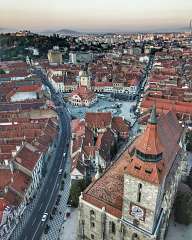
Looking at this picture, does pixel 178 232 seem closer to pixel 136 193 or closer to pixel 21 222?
pixel 136 193

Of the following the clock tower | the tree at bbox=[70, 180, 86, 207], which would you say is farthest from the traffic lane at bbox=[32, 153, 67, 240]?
the clock tower

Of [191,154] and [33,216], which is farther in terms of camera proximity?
[191,154]

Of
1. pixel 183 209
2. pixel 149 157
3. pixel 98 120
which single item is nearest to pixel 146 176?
pixel 149 157

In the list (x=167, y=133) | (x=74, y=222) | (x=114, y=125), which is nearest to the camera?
(x=167, y=133)

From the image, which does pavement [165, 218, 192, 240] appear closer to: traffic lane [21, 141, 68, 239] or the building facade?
the building facade

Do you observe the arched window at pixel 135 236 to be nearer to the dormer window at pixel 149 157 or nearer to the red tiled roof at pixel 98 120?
the dormer window at pixel 149 157

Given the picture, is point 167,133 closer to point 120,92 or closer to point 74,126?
point 74,126

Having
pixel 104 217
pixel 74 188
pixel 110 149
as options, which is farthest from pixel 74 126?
pixel 104 217
